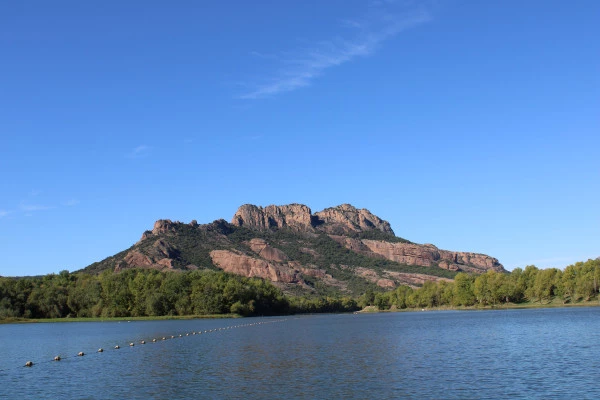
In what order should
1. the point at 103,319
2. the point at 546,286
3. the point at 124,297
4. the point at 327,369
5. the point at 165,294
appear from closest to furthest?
the point at 327,369 < the point at 103,319 < the point at 546,286 < the point at 124,297 < the point at 165,294

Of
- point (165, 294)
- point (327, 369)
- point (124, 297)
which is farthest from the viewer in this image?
point (165, 294)

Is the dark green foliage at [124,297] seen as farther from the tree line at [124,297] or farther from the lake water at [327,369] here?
the lake water at [327,369]

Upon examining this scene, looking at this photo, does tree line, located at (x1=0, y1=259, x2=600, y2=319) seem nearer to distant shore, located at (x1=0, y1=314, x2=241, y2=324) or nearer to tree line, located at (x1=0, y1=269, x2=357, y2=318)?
tree line, located at (x1=0, y1=269, x2=357, y2=318)

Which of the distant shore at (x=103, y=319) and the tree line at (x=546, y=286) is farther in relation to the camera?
the tree line at (x=546, y=286)

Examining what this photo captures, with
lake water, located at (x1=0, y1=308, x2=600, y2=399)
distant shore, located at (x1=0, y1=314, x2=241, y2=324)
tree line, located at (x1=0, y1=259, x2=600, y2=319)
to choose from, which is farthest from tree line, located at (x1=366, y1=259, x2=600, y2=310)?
lake water, located at (x1=0, y1=308, x2=600, y2=399)

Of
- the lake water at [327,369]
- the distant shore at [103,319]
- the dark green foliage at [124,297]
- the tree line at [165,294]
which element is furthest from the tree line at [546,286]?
the lake water at [327,369]

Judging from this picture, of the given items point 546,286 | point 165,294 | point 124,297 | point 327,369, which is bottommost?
point 327,369

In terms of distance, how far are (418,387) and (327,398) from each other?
684 centimetres

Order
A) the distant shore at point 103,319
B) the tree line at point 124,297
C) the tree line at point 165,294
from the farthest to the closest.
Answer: the tree line at point 124,297 → the tree line at point 165,294 → the distant shore at point 103,319

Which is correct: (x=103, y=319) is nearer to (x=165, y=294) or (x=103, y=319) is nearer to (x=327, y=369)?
(x=165, y=294)

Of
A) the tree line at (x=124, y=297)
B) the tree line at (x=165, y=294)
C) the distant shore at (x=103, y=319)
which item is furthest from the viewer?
the tree line at (x=124, y=297)

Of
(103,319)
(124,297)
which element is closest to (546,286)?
(124,297)

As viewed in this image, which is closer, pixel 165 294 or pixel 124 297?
pixel 124 297

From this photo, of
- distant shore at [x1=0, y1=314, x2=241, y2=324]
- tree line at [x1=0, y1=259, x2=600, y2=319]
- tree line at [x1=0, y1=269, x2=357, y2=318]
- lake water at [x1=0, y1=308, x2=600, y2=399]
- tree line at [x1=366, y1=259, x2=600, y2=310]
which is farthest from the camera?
tree line at [x1=0, y1=269, x2=357, y2=318]
